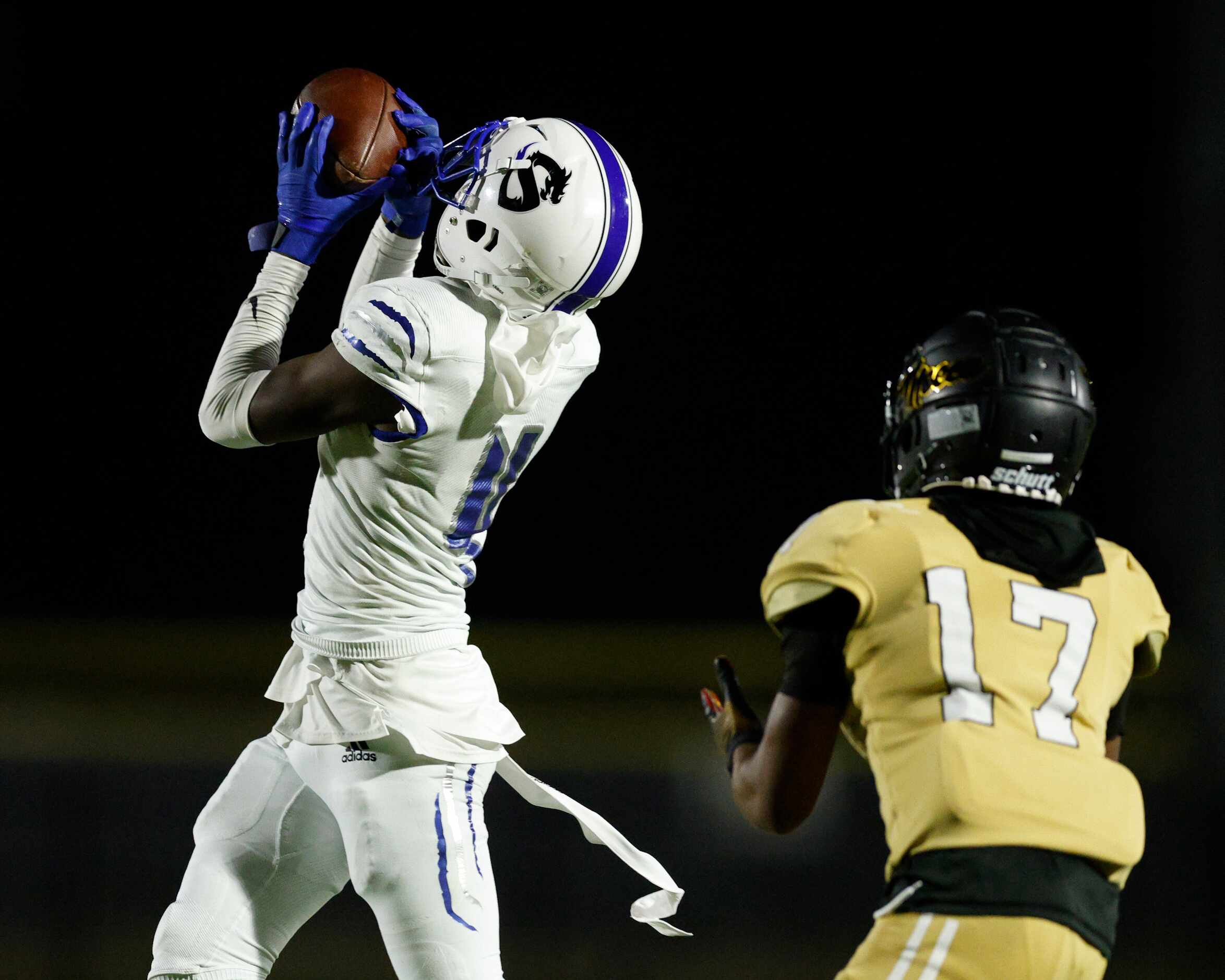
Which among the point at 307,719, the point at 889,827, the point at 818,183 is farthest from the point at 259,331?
the point at 818,183

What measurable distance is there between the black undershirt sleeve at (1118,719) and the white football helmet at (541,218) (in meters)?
1.04

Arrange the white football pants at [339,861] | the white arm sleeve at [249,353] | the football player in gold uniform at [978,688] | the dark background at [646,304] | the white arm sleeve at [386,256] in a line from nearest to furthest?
the football player in gold uniform at [978,688] < the white football pants at [339,861] < the white arm sleeve at [249,353] < the white arm sleeve at [386,256] < the dark background at [646,304]

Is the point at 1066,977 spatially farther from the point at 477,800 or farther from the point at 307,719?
the point at 307,719

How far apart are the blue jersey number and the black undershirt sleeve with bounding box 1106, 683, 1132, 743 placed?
968 mm

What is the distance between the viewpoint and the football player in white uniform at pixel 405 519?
199cm

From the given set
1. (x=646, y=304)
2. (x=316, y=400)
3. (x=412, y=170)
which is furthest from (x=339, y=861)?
(x=646, y=304)

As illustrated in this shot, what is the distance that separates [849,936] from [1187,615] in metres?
1.95

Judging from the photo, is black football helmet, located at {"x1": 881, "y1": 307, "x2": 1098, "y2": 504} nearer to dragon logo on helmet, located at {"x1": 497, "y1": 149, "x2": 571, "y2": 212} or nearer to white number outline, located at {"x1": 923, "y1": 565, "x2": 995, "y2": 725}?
white number outline, located at {"x1": 923, "y1": 565, "x2": 995, "y2": 725}

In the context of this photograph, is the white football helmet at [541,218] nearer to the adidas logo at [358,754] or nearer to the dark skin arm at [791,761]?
the adidas logo at [358,754]

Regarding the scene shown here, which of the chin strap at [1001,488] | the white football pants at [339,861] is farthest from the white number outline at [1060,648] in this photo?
the white football pants at [339,861]

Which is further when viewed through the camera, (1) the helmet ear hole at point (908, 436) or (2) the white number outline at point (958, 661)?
(1) the helmet ear hole at point (908, 436)

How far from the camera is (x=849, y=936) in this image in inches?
155

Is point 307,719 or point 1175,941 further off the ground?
point 307,719

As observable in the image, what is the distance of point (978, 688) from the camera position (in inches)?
56.7
